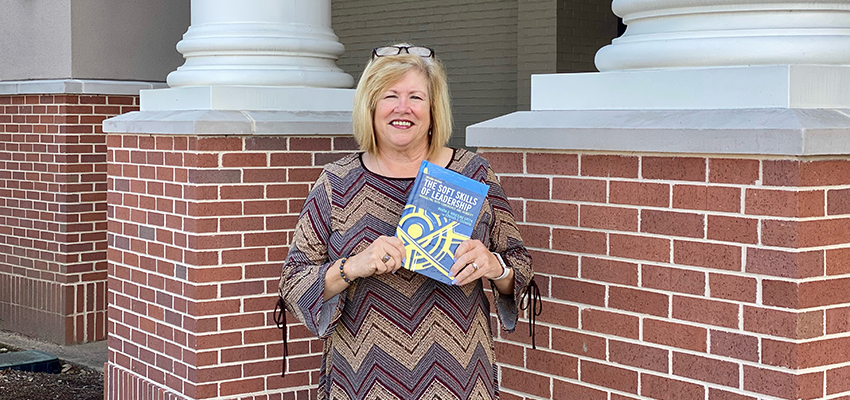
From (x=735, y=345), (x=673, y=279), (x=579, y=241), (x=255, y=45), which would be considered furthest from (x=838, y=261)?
(x=255, y=45)

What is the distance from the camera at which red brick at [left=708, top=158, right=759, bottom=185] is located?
274cm

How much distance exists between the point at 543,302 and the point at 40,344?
211 inches

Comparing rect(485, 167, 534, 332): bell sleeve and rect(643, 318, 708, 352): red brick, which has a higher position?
rect(485, 167, 534, 332): bell sleeve

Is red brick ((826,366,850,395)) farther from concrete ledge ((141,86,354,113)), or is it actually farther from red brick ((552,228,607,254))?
concrete ledge ((141,86,354,113))

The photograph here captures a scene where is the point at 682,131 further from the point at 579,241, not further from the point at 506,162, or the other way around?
the point at 506,162

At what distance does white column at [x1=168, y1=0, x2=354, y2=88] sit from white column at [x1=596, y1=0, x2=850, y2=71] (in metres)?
2.07

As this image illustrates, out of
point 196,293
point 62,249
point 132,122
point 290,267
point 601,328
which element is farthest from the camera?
point 62,249

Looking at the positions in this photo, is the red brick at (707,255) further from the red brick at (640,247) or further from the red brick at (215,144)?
the red brick at (215,144)

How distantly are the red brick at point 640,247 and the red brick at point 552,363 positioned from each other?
0.40 m

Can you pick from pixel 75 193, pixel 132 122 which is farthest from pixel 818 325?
pixel 75 193

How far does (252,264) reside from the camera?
464cm

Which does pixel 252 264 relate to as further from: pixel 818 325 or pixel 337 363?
pixel 818 325

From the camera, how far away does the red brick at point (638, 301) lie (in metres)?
3.03

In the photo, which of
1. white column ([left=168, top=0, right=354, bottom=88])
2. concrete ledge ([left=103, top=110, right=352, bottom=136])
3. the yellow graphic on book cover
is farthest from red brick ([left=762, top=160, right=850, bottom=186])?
white column ([left=168, top=0, right=354, bottom=88])
